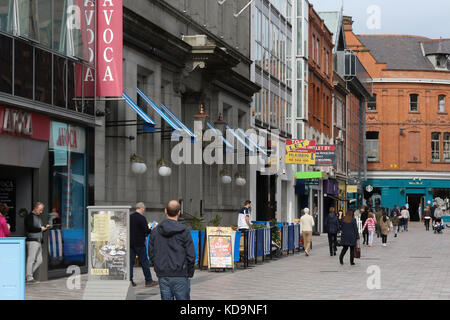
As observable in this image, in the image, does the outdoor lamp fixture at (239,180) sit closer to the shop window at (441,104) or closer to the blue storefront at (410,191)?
the blue storefront at (410,191)

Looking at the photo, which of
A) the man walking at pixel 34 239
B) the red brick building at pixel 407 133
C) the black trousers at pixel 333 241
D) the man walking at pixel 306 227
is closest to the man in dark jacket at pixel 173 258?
the man walking at pixel 34 239

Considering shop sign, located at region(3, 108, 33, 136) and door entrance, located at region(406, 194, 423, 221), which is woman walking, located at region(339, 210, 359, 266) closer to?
shop sign, located at region(3, 108, 33, 136)

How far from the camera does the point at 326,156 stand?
48.1 m

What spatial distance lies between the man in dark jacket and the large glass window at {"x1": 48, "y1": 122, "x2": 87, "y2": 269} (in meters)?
9.35

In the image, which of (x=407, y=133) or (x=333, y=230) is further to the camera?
(x=407, y=133)

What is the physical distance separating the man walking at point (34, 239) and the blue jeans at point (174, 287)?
8.41m

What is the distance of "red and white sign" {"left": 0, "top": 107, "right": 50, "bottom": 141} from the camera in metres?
18.3

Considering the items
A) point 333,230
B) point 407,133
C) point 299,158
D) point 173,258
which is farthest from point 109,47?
point 407,133

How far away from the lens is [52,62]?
2036cm

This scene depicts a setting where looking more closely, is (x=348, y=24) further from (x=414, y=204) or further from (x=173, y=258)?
(x=173, y=258)

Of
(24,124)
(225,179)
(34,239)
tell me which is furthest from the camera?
(225,179)

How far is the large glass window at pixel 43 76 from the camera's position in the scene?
19.5 m

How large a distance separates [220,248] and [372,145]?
71.1 metres

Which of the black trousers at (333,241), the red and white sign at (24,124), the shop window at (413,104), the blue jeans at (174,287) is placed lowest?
the black trousers at (333,241)
